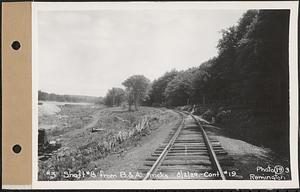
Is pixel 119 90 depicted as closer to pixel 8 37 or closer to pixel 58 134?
pixel 58 134

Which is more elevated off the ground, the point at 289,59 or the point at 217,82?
the point at 289,59

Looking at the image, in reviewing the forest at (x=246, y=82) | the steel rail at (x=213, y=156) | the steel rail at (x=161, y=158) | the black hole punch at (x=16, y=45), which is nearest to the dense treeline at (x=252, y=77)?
the forest at (x=246, y=82)

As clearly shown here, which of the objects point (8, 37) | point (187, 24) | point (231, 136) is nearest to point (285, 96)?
point (231, 136)

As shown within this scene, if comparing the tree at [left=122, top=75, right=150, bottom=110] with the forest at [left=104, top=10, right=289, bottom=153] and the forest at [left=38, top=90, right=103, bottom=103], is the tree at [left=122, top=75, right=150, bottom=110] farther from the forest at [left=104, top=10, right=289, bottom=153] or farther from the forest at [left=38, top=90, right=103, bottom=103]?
the forest at [left=38, top=90, right=103, bottom=103]

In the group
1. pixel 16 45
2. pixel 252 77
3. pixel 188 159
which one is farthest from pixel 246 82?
pixel 16 45

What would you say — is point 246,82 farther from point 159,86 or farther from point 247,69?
point 159,86

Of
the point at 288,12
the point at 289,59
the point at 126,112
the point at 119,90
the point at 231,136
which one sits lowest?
the point at 231,136
